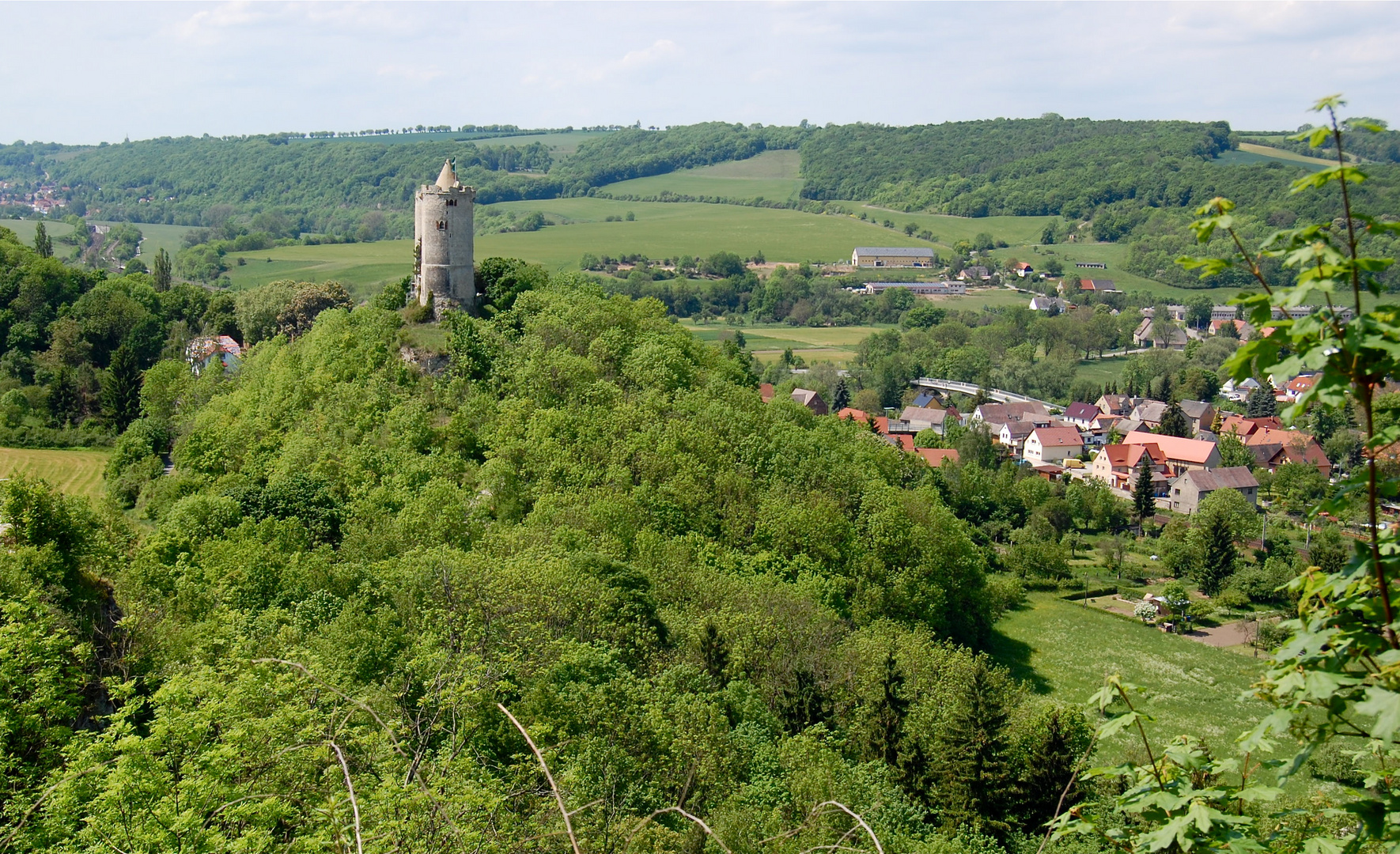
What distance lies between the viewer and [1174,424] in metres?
89.0

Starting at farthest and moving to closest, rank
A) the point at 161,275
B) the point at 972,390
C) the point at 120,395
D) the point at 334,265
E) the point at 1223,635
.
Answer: the point at 334,265, the point at 972,390, the point at 161,275, the point at 120,395, the point at 1223,635

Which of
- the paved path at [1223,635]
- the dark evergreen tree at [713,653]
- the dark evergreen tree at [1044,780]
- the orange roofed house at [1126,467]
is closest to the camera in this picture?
the dark evergreen tree at [1044,780]

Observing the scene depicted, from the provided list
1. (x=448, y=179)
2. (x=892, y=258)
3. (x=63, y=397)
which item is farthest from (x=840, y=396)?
(x=892, y=258)

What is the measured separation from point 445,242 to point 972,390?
70253 millimetres

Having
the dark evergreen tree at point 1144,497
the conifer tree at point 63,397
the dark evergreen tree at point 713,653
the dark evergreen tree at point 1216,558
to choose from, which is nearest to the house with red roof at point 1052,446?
the dark evergreen tree at point 1144,497

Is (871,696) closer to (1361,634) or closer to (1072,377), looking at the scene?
(1361,634)

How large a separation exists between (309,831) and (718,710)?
11612 mm

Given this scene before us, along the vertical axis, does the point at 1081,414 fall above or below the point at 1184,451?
above

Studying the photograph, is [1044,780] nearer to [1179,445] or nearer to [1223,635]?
[1223,635]

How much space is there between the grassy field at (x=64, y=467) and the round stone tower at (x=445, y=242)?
53.6ft

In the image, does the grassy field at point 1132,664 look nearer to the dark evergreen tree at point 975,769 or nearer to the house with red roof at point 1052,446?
the dark evergreen tree at point 975,769

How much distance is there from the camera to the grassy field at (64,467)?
48906mm

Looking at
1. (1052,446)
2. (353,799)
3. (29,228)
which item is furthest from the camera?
(29,228)

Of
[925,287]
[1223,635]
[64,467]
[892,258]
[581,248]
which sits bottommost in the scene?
[1223,635]
